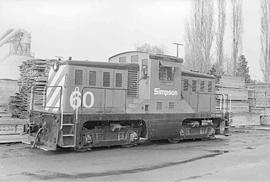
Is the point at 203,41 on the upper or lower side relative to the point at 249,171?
upper

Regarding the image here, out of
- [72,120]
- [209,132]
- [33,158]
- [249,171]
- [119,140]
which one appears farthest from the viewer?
[209,132]

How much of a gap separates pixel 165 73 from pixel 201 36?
76.5 feet

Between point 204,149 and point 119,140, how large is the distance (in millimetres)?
2849

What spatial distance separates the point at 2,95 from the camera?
17.6m

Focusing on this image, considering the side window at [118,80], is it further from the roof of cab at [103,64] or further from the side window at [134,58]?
the side window at [134,58]

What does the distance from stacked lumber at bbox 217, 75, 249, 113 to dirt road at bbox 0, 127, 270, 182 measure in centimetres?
1018

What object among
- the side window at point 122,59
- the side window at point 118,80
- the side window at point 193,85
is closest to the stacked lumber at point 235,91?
the side window at point 193,85

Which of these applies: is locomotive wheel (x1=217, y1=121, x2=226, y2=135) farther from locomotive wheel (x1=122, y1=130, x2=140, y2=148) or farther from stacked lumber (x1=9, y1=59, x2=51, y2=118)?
stacked lumber (x1=9, y1=59, x2=51, y2=118)

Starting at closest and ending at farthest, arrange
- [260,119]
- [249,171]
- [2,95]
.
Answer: [249,171] → [2,95] → [260,119]

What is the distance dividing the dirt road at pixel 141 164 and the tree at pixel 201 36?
22.6 metres

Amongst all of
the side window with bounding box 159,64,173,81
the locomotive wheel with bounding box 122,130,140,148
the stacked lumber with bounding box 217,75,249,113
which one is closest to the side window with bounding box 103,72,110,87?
the locomotive wheel with bounding box 122,130,140,148

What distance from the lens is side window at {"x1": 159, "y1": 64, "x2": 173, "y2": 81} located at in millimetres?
13797

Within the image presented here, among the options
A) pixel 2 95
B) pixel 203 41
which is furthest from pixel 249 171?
pixel 203 41

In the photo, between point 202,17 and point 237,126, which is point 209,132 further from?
point 202,17
